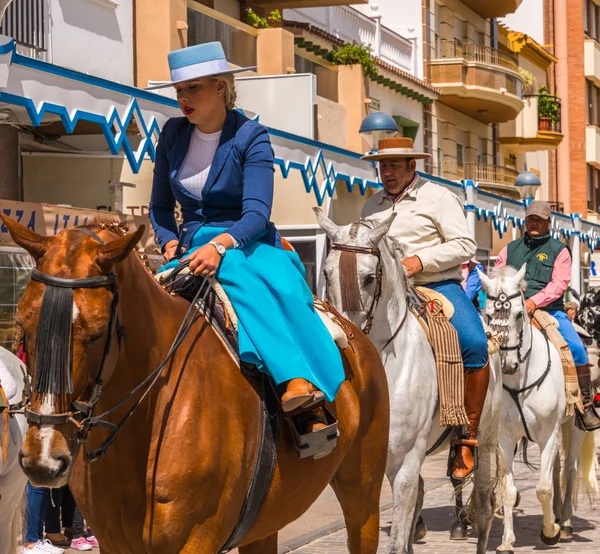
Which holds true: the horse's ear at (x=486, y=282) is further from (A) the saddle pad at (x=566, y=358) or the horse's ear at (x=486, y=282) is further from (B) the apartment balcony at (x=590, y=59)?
(B) the apartment balcony at (x=590, y=59)

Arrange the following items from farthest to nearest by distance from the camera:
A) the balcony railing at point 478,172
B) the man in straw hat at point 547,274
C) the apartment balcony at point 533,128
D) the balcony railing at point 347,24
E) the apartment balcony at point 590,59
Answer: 1. the apartment balcony at point 590,59
2. the apartment balcony at point 533,128
3. the balcony railing at point 478,172
4. the balcony railing at point 347,24
5. the man in straw hat at point 547,274

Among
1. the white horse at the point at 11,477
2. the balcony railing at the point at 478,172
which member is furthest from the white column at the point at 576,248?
the white horse at the point at 11,477

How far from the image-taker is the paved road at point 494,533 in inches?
368

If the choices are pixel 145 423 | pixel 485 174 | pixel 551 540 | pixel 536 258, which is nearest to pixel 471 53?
pixel 485 174

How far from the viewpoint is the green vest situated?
10.8 meters

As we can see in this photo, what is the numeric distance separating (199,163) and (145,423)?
4.08ft

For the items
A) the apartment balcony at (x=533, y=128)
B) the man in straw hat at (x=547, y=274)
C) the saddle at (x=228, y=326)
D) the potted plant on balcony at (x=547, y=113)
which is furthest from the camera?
the potted plant on balcony at (x=547, y=113)

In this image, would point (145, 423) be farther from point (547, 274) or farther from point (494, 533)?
point (547, 274)

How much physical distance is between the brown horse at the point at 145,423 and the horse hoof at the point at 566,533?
5678 mm

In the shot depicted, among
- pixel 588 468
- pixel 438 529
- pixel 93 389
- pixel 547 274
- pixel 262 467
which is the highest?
pixel 547 274

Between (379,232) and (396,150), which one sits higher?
(396,150)

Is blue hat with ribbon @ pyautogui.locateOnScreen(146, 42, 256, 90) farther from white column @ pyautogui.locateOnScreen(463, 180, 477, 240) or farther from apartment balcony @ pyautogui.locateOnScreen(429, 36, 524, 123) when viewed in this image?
apartment balcony @ pyautogui.locateOnScreen(429, 36, 524, 123)

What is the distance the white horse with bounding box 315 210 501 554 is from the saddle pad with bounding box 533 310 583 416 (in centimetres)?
346

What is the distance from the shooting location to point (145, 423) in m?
4.15
